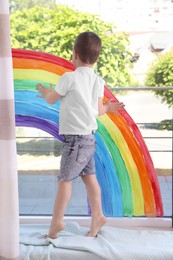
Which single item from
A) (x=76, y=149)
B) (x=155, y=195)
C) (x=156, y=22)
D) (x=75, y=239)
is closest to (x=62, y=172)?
(x=76, y=149)

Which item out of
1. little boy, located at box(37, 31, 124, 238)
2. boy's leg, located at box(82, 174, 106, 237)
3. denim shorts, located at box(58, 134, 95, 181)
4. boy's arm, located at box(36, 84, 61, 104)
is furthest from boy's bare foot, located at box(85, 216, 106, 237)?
boy's arm, located at box(36, 84, 61, 104)

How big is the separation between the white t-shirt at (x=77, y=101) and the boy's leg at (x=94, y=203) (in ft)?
0.87

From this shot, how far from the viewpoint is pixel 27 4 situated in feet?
8.36

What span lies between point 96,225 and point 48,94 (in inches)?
28.1

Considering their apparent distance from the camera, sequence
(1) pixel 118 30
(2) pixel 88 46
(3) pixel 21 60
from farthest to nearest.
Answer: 1. (1) pixel 118 30
2. (3) pixel 21 60
3. (2) pixel 88 46

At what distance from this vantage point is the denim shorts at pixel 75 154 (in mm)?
2264

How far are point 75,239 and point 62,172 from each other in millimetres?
340

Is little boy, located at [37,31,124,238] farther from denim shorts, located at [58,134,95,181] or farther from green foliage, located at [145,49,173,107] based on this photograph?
green foliage, located at [145,49,173,107]

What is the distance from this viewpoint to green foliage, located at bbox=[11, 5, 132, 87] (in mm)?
2553

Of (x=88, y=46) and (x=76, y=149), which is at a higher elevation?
(x=88, y=46)

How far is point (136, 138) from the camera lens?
2521mm

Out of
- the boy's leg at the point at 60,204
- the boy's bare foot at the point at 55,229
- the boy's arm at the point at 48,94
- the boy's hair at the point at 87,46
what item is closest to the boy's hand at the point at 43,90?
the boy's arm at the point at 48,94

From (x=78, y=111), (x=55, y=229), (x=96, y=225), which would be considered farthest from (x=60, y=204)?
(x=78, y=111)

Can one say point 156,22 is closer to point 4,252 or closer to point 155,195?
point 155,195
